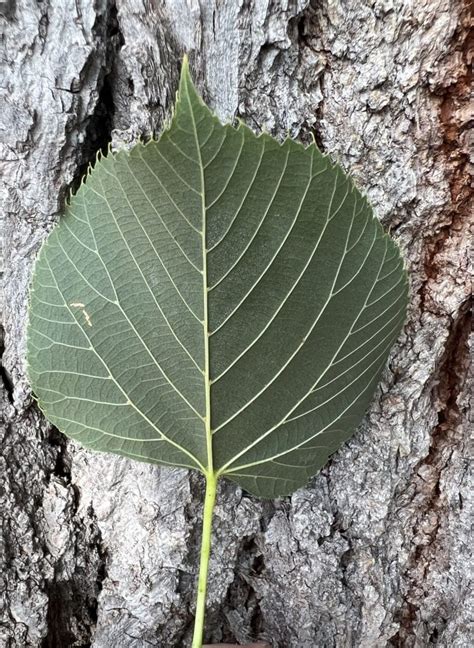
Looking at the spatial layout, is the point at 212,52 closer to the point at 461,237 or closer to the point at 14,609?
the point at 461,237

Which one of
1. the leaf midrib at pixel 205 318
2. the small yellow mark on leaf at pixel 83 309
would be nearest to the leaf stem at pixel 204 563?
the leaf midrib at pixel 205 318

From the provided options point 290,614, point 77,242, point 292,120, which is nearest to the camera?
point 77,242

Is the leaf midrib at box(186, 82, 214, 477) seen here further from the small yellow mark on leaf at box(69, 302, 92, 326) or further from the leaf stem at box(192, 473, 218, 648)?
the small yellow mark on leaf at box(69, 302, 92, 326)

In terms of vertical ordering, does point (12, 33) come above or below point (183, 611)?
above

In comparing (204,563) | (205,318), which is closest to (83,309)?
(205,318)

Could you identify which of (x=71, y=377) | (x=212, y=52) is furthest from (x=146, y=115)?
(x=71, y=377)

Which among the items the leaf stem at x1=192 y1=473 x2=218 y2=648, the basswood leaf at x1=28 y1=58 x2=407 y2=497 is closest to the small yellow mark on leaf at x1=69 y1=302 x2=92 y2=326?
the basswood leaf at x1=28 y1=58 x2=407 y2=497
